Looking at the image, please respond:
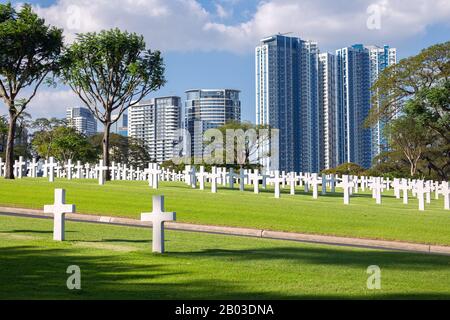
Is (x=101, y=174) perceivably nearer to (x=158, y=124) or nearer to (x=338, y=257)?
(x=338, y=257)

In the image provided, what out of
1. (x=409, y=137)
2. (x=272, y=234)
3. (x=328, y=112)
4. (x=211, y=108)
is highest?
(x=211, y=108)

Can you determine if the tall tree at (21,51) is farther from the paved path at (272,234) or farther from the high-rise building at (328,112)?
the high-rise building at (328,112)

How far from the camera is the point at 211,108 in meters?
122

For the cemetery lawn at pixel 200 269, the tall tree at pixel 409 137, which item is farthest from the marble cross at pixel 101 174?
the tall tree at pixel 409 137

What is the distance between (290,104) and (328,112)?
848cm

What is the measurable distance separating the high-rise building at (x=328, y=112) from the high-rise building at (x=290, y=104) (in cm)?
102

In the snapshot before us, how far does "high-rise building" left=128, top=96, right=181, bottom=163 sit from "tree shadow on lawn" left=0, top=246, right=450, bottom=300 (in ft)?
315

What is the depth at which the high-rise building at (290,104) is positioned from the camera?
11638cm

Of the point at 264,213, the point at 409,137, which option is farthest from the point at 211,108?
the point at 264,213

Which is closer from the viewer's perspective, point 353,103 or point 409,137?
point 409,137

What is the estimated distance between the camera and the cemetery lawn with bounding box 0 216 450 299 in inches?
291

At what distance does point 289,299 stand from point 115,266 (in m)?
3.09

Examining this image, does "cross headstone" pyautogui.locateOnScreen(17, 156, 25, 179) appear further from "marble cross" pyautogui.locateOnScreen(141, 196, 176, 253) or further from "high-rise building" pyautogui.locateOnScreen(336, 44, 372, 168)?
"high-rise building" pyautogui.locateOnScreen(336, 44, 372, 168)

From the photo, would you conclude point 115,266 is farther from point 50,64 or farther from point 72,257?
point 50,64
